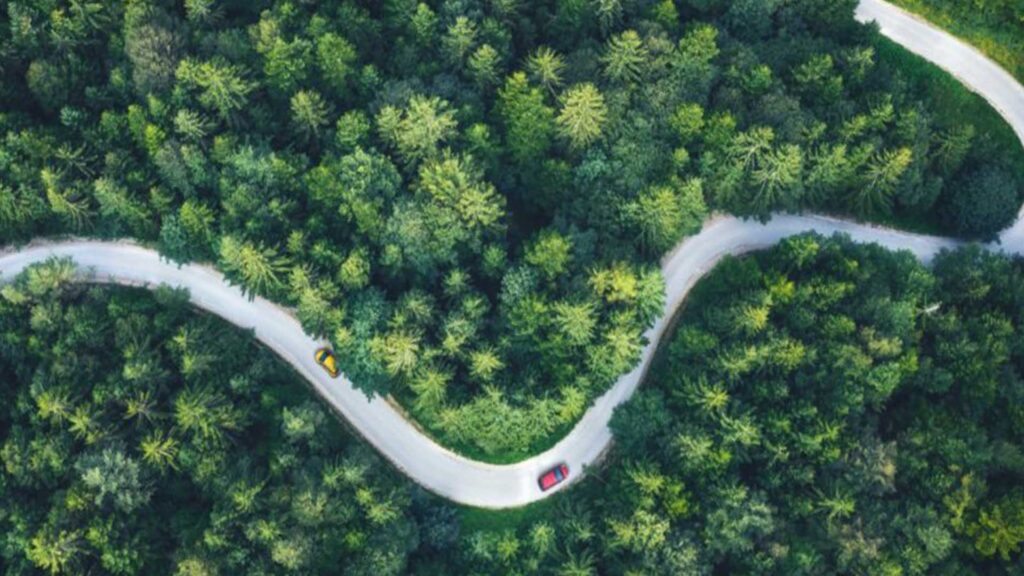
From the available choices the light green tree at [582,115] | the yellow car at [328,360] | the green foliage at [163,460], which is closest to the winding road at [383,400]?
the yellow car at [328,360]

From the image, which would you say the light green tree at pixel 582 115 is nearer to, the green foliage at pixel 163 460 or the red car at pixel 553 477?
the red car at pixel 553 477

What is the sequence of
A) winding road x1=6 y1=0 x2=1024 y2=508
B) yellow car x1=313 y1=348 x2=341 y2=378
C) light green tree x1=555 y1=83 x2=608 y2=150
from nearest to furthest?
light green tree x1=555 y1=83 x2=608 y2=150
winding road x1=6 y1=0 x2=1024 y2=508
yellow car x1=313 y1=348 x2=341 y2=378

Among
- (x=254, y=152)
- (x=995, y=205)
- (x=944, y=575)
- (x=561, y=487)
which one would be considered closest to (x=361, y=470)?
(x=561, y=487)

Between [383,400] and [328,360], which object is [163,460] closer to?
[328,360]

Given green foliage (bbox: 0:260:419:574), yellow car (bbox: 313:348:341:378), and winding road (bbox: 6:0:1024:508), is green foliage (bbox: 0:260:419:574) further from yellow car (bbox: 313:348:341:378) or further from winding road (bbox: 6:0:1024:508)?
yellow car (bbox: 313:348:341:378)

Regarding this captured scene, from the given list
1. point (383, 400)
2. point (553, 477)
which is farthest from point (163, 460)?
point (553, 477)

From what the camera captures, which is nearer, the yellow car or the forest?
the forest

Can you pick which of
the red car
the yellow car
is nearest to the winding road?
the red car
